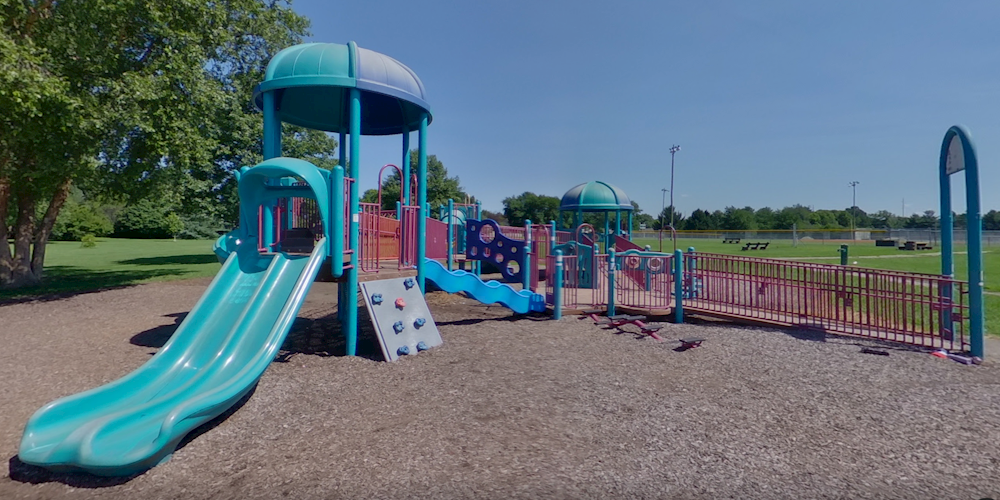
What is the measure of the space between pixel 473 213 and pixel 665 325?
29.6ft

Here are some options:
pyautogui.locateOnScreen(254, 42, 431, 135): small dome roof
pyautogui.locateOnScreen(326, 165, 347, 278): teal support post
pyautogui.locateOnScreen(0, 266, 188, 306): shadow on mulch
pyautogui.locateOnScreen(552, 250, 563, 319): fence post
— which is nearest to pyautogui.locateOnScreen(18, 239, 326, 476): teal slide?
pyautogui.locateOnScreen(326, 165, 347, 278): teal support post

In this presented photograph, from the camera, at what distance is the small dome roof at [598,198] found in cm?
2014

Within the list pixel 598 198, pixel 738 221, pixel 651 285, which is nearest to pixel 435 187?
pixel 598 198

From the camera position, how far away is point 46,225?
16.1 m

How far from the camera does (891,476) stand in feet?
12.5

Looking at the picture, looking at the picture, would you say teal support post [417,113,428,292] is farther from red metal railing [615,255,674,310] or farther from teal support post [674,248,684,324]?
teal support post [674,248,684,324]

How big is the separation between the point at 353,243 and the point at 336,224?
1.66 feet

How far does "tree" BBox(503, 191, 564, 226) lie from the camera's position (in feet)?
291

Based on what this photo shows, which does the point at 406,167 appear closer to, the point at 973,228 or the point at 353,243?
the point at 353,243

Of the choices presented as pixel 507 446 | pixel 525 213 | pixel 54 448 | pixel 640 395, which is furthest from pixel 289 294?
pixel 525 213

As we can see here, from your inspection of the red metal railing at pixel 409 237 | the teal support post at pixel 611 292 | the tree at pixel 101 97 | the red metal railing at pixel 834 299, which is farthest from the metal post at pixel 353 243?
the tree at pixel 101 97

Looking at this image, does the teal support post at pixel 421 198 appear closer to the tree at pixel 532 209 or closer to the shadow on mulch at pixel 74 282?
the shadow on mulch at pixel 74 282

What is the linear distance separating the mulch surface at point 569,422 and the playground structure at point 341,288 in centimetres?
37

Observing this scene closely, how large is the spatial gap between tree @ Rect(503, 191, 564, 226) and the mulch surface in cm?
7889
